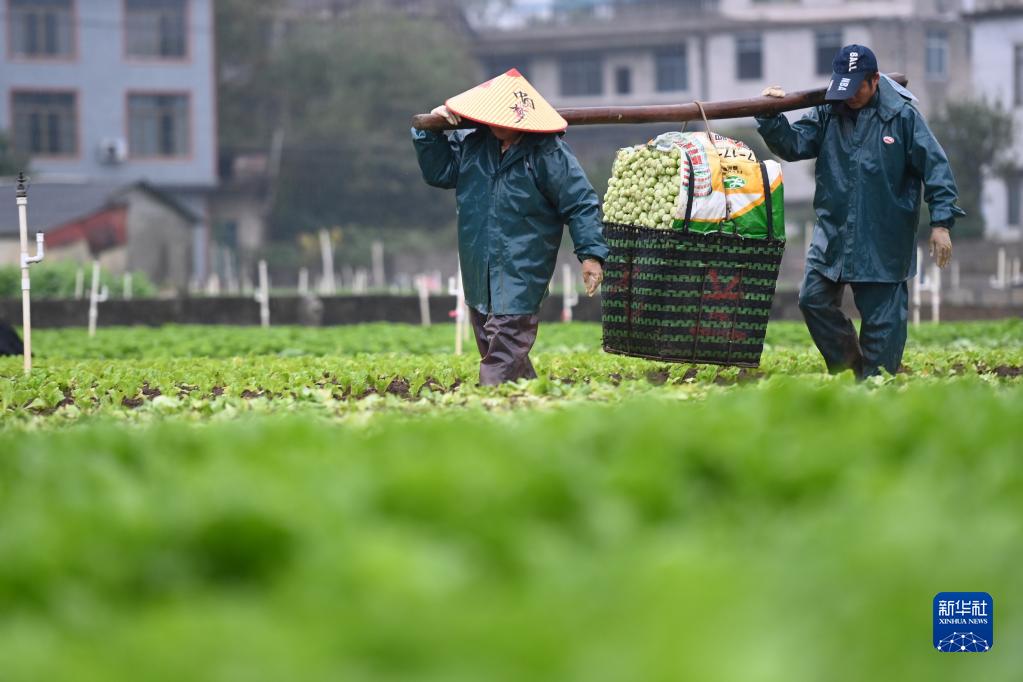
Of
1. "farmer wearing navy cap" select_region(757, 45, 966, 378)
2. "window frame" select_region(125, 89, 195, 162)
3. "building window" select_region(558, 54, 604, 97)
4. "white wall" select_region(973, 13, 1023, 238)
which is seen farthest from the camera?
"building window" select_region(558, 54, 604, 97)

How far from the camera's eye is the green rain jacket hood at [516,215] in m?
8.25

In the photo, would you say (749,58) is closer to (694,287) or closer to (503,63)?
(503,63)

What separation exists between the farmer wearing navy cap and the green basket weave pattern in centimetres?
43

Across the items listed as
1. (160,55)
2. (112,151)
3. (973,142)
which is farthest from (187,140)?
(973,142)

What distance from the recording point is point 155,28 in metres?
50.5

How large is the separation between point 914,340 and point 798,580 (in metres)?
12.4

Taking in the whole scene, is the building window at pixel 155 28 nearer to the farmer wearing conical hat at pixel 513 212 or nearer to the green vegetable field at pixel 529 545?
the farmer wearing conical hat at pixel 513 212

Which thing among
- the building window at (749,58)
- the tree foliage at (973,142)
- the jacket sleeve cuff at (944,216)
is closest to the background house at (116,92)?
the building window at (749,58)

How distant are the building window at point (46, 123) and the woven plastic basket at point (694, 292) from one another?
4407cm

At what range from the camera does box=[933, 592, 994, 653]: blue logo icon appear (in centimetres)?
274

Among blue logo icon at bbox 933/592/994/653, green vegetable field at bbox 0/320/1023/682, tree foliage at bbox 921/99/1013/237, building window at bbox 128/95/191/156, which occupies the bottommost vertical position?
blue logo icon at bbox 933/592/994/653

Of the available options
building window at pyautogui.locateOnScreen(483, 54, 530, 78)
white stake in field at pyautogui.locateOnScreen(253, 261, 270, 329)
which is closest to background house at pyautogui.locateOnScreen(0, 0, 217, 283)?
building window at pyautogui.locateOnScreen(483, 54, 530, 78)

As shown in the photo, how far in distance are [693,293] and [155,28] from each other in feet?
149

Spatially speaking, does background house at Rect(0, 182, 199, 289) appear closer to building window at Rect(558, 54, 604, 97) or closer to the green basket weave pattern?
building window at Rect(558, 54, 604, 97)
